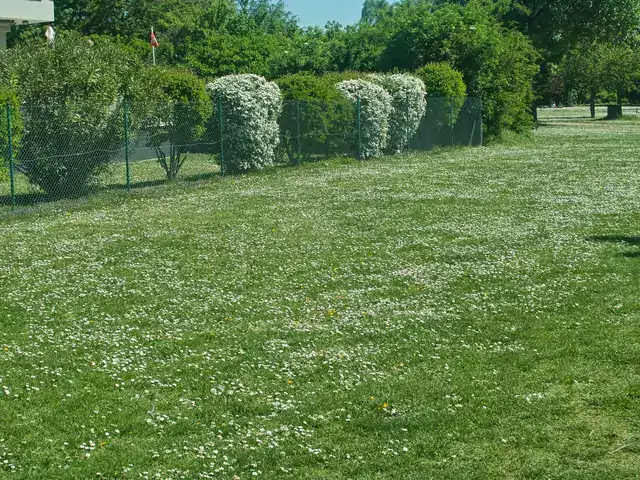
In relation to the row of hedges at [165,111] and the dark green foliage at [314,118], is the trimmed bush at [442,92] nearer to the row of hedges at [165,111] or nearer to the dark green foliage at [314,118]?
the row of hedges at [165,111]

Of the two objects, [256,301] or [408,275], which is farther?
[408,275]

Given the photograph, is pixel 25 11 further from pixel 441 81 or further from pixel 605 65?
pixel 605 65

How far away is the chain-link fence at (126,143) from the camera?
727 inches

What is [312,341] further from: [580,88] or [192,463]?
[580,88]

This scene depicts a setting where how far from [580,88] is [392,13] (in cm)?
3080

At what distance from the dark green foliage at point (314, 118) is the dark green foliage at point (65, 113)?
6.50 meters

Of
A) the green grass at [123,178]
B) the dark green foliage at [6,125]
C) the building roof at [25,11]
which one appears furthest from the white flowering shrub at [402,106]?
the building roof at [25,11]

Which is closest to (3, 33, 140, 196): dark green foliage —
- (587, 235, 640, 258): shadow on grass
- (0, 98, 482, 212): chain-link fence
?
(0, 98, 482, 212): chain-link fence

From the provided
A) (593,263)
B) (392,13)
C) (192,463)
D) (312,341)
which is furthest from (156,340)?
(392,13)

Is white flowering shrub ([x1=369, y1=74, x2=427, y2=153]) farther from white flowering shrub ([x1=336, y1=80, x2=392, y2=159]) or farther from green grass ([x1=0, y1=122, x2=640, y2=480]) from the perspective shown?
green grass ([x1=0, y1=122, x2=640, y2=480])

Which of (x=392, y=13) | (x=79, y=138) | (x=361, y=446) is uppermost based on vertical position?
(x=392, y=13)

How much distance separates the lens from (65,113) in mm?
18781

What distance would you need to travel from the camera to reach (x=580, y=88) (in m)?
70.5

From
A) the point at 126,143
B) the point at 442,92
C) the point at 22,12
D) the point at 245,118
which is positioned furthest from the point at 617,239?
the point at 22,12
